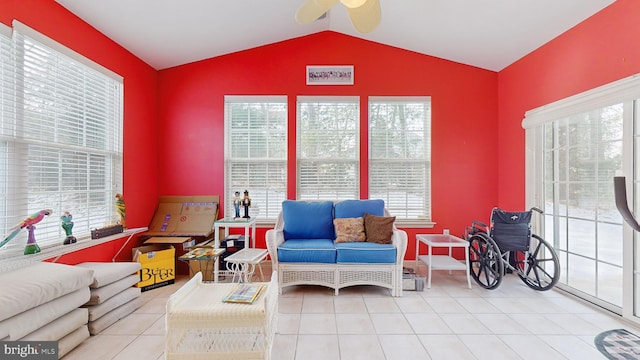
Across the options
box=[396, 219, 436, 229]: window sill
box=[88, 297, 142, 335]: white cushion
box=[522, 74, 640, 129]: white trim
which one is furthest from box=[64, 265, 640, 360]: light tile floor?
box=[522, 74, 640, 129]: white trim

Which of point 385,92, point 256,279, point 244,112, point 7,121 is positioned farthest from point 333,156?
point 7,121

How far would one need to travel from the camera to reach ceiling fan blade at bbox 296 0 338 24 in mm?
2049

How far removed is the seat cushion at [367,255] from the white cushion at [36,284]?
230cm

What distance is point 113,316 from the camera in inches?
102

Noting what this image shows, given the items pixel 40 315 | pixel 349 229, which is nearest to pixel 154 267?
pixel 40 315

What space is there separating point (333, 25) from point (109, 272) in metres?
4.00

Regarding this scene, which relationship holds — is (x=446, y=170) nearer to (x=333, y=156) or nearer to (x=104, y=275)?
(x=333, y=156)

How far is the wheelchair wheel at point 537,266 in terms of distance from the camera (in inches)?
127

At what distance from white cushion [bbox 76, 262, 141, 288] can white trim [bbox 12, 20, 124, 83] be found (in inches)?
81.4

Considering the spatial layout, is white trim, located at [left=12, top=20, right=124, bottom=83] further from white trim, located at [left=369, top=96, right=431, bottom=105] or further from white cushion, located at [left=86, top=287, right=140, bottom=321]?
white trim, located at [left=369, top=96, right=431, bottom=105]

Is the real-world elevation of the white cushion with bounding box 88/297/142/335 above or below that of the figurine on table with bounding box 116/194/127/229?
below

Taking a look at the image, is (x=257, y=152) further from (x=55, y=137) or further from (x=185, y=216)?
(x=55, y=137)

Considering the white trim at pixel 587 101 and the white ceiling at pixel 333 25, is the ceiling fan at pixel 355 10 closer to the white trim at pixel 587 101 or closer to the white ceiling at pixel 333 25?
the white ceiling at pixel 333 25

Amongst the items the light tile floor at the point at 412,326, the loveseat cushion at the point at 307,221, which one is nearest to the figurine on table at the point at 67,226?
the light tile floor at the point at 412,326
